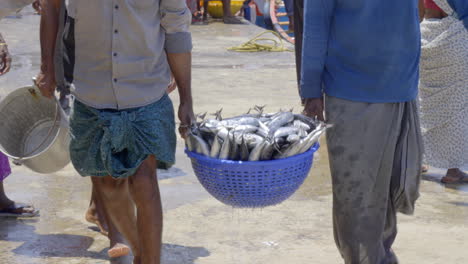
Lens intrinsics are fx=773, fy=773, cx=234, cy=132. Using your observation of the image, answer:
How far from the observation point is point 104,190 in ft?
12.7

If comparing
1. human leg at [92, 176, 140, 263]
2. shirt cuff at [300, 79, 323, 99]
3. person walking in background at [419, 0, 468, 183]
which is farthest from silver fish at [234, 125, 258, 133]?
person walking in background at [419, 0, 468, 183]

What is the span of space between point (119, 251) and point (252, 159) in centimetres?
123

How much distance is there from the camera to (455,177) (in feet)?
18.9

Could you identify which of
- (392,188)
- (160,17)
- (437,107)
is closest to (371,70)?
(392,188)

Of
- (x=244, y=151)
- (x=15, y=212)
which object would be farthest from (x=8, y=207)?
(x=244, y=151)

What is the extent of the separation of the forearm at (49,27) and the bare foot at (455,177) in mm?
A: 3237

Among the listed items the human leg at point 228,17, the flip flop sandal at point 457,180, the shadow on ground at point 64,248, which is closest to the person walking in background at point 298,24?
the flip flop sandal at point 457,180

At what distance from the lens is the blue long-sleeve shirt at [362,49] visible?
3479mm

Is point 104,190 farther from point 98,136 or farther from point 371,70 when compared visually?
point 371,70

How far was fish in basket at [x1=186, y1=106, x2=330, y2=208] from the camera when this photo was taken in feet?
11.0

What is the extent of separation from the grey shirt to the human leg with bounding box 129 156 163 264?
350 millimetres

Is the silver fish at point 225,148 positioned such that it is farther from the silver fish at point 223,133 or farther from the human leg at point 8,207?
the human leg at point 8,207

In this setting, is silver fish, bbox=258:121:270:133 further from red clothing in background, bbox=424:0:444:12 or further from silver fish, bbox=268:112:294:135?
red clothing in background, bbox=424:0:444:12

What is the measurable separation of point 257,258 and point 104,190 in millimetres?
984
